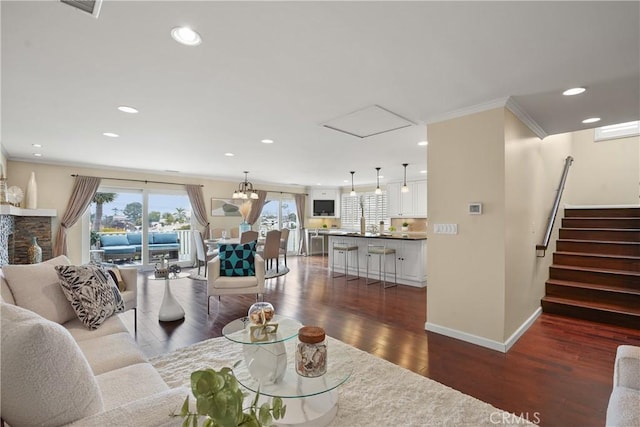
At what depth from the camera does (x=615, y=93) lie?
2.67 meters

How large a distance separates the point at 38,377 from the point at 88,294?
1574 millimetres

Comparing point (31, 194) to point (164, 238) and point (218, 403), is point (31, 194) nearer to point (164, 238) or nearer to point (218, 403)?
point (164, 238)

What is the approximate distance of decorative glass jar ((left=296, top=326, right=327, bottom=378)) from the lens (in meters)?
1.80

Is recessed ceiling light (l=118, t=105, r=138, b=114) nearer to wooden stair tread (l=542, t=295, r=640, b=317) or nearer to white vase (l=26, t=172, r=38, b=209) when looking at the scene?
white vase (l=26, t=172, r=38, b=209)

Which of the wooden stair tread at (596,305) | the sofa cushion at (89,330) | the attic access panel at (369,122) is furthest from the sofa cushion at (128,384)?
the wooden stair tread at (596,305)

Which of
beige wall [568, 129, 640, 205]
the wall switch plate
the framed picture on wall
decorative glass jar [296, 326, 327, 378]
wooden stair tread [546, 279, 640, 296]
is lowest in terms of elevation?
wooden stair tread [546, 279, 640, 296]

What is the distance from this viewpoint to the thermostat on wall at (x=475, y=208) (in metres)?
2.97

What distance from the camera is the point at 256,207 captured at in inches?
349

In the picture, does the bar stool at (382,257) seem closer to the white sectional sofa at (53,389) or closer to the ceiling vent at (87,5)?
the white sectional sofa at (53,389)

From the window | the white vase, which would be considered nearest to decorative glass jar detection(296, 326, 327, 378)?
the white vase

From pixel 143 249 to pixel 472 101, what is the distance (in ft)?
24.0

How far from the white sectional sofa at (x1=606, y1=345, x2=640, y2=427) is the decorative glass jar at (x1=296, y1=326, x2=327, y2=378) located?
1342mm

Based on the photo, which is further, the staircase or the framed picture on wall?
the framed picture on wall

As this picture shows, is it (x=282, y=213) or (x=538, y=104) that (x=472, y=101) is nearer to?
(x=538, y=104)
